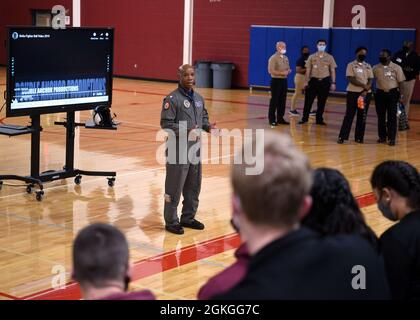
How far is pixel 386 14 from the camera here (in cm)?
2492

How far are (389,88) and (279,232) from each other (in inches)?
552

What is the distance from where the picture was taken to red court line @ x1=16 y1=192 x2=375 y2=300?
663cm

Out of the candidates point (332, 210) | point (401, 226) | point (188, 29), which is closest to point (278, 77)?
point (188, 29)

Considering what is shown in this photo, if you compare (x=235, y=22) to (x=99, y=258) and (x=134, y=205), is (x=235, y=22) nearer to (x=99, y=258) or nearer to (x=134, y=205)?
(x=134, y=205)

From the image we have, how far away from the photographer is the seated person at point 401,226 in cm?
363

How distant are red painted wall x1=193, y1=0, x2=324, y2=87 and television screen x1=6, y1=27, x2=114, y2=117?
1645cm

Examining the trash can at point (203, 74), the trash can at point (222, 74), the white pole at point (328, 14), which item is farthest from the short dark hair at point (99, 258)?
the trash can at point (203, 74)

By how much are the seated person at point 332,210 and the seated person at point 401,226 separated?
1.43 feet

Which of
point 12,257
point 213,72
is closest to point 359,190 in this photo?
point 12,257

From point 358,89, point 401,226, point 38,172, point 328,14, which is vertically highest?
point 328,14

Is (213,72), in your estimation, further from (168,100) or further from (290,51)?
(168,100)

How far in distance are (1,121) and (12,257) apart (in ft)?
37.0

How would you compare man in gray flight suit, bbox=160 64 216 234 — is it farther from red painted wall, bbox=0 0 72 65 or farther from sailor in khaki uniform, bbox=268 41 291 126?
red painted wall, bbox=0 0 72 65

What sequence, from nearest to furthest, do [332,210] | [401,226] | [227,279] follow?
1. [227,279]
2. [332,210]
3. [401,226]
